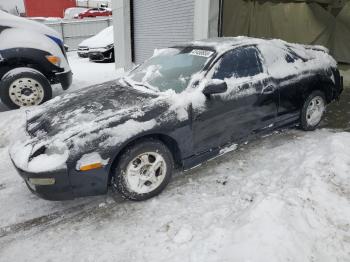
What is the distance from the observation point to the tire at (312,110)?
500 centimetres

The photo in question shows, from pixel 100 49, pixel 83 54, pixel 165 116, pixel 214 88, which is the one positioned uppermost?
pixel 214 88

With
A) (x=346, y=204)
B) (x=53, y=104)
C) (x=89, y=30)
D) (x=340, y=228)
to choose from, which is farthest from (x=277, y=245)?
(x=89, y=30)

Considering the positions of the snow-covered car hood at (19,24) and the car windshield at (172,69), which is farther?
the snow-covered car hood at (19,24)

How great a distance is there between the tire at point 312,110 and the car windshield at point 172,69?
5.83 ft

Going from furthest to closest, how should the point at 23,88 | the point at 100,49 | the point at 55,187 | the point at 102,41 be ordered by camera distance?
the point at 102,41
the point at 100,49
the point at 23,88
the point at 55,187

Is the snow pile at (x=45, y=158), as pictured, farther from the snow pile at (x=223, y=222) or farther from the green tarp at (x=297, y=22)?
the green tarp at (x=297, y=22)

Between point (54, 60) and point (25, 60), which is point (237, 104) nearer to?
point (54, 60)

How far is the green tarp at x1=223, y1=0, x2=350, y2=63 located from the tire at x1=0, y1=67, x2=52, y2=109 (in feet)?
15.5

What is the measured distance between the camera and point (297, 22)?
384 inches

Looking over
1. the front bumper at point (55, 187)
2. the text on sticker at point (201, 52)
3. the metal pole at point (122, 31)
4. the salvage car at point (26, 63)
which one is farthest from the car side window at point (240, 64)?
the metal pole at point (122, 31)

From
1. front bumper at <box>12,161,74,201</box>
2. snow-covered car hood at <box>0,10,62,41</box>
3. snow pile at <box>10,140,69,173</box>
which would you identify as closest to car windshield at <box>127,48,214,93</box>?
snow pile at <box>10,140,69,173</box>

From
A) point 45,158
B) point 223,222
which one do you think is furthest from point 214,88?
point 45,158

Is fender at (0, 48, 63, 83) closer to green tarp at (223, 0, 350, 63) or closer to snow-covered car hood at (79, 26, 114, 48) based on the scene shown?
green tarp at (223, 0, 350, 63)

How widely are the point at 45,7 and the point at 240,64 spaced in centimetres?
3442
